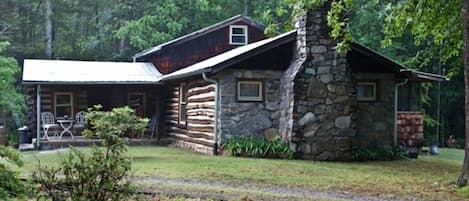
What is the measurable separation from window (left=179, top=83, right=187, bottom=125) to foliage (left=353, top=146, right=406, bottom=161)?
6562 mm

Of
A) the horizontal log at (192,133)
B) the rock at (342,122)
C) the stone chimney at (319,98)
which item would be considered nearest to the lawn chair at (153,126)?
the horizontal log at (192,133)

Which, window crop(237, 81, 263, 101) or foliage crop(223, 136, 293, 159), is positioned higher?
window crop(237, 81, 263, 101)

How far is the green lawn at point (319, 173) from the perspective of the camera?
10117 mm

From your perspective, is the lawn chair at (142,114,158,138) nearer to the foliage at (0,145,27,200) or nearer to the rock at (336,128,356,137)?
the rock at (336,128,356,137)

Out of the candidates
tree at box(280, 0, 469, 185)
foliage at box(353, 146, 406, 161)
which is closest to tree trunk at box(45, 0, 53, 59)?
foliage at box(353, 146, 406, 161)

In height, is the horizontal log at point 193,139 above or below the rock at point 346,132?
below

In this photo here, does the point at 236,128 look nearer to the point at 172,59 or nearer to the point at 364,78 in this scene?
the point at 364,78

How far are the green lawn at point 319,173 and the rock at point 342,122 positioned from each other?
1.21 m

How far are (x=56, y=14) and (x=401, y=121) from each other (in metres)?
23.1

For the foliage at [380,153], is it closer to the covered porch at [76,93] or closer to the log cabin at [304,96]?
the log cabin at [304,96]

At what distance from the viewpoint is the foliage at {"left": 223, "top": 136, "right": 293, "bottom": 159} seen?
15555mm

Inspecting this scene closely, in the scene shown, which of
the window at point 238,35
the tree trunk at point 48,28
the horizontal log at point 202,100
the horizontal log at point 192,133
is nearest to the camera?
the horizontal log at point 202,100

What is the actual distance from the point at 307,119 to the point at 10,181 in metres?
11.2

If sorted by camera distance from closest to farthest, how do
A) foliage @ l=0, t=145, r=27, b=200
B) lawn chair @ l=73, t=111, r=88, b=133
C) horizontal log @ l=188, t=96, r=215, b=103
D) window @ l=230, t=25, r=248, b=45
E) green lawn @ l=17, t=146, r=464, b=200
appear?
1. foliage @ l=0, t=145, r=27, b=200
2. green lawn @ l=17, t=146, r=464, b=200
3. horizontal log @ l=188, t=96, r=215, b=103
4. lawn chair @ l=73, t=111, r=88, b=133
5. window @ l=230, t=25, r=248, b=45
